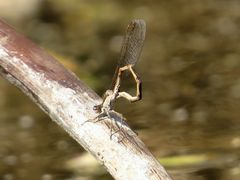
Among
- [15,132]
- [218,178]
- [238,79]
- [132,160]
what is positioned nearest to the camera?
[132,160]

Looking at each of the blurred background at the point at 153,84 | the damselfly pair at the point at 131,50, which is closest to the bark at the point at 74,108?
the damselfly pair at the point at 131,50

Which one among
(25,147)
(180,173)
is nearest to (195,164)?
(180,173)

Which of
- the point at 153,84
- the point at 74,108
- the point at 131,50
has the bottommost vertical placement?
the point at 74,108

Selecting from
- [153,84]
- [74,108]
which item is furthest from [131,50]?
[153,84]

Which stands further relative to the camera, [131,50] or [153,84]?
[153,84]

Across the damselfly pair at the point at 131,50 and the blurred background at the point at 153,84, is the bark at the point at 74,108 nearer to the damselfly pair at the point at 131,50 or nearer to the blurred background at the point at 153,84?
the damselfly pair at the point at 131,50

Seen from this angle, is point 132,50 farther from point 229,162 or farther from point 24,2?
point 24,2

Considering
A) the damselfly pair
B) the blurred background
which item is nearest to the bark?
the damselfly pair

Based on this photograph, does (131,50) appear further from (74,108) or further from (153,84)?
(153,84)
